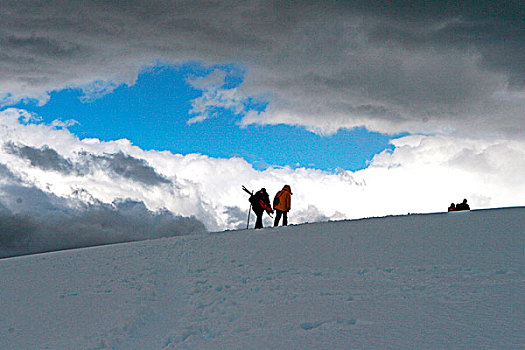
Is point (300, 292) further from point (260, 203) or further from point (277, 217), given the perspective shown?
point (260, 203)

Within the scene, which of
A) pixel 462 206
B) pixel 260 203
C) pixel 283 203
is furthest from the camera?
pixel 462 206

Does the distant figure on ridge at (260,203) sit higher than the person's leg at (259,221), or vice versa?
the distant figure on ridge at (260,203)

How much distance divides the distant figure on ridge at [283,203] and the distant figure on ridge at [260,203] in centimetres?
66

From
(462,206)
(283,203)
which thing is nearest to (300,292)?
(283,203)

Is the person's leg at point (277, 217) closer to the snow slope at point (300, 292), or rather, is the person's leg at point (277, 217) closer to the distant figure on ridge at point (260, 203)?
the distant figure on ridge at point (260, 203)

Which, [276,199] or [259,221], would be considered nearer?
[276,199]

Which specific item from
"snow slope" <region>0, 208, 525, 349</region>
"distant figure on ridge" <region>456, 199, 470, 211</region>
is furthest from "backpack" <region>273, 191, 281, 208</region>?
"distant figure on ridge" <region>456, 199, 470, 211</region>

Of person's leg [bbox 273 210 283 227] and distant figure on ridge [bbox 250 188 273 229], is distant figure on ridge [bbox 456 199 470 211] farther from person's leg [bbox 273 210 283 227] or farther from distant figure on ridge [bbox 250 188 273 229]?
distant figure on ridge [bbox 250 188 273 229]

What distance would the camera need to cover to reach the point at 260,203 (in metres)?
19.6

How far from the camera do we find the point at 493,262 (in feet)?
30.9

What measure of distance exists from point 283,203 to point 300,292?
9793 mm

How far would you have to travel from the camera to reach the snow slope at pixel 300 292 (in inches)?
264

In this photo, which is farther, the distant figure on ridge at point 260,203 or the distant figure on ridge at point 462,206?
the distant figure on ridge at point 462,206

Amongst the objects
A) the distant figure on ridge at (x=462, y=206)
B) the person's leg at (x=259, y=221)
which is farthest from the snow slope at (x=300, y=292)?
the distant figure on ridge at (x=462, y=206)
